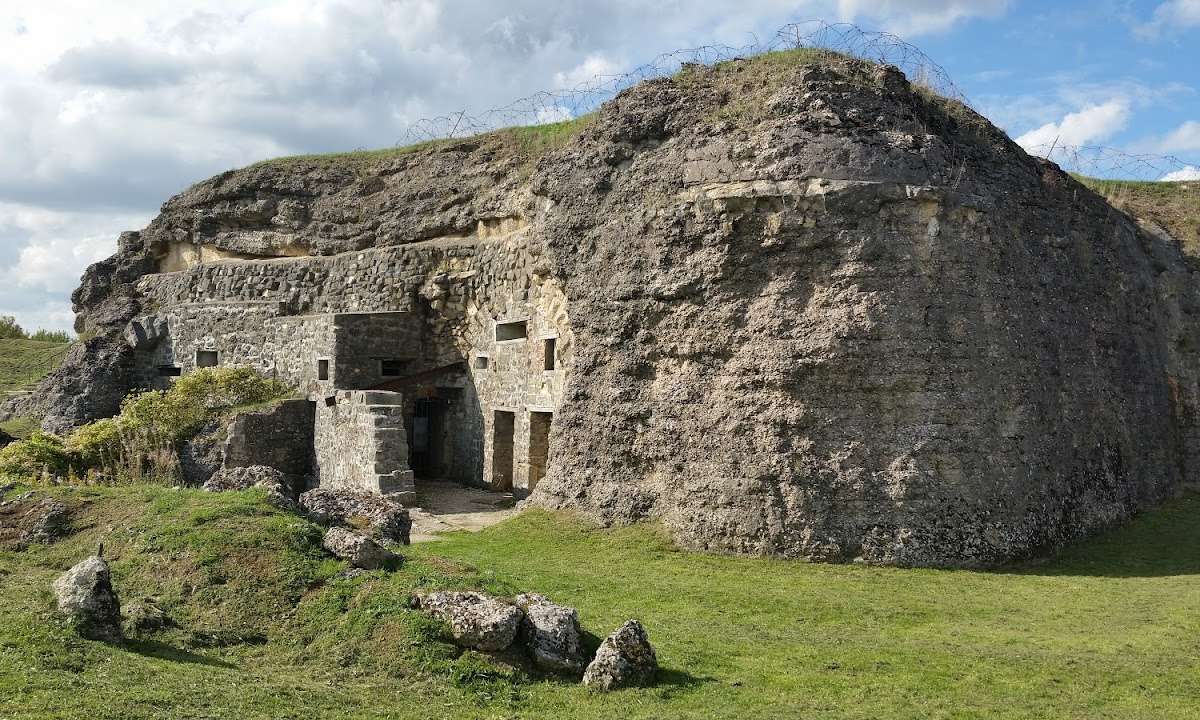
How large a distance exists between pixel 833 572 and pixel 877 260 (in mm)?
3681

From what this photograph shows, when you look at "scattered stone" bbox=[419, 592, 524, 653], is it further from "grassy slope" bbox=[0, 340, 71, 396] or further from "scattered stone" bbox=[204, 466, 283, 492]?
"grassy slope" bbox=[0, 340, 71, 396]

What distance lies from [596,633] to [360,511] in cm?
398

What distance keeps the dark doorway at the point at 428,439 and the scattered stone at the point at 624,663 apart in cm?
1214

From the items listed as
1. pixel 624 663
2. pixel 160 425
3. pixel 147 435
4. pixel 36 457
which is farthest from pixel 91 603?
pixel 160 425

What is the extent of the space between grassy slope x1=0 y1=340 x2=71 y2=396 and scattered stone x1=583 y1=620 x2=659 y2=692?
2494 centimetres

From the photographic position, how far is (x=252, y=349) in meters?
20.5

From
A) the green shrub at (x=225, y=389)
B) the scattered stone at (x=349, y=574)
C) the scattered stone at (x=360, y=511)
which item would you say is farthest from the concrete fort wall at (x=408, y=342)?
the scattered stone at (x=349, y=574)

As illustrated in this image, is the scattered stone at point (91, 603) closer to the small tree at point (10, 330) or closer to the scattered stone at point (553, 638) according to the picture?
the scattered stone at point (553, 638)

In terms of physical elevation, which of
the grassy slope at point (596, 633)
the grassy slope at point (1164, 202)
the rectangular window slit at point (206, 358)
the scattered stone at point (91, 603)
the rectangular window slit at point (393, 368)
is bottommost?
the grassy slope at point (596, 633)

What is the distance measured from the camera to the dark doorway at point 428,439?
61.8ft

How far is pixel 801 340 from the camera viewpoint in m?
11.7

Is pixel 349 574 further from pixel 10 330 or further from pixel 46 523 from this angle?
pixel 10 330

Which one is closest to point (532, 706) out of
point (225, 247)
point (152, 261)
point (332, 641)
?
point (332, 641)

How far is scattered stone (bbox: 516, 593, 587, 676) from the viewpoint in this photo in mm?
6941
